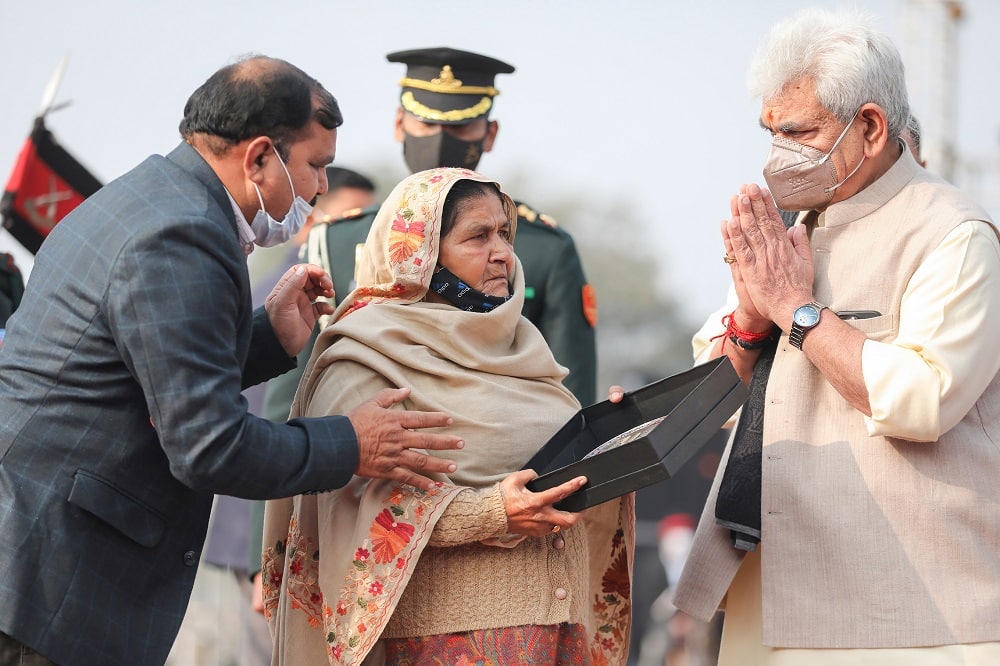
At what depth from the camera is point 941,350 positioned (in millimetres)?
2973

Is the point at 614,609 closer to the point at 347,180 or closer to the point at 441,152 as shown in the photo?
the point at 441,152

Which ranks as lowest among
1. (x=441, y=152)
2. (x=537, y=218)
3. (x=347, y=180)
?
(x=347, y=180)

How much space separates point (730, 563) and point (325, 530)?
1.06 m

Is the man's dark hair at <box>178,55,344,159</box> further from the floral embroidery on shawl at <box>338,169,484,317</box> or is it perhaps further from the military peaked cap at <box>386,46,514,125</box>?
the military peaked cap at <box>386,46,514,125</box>

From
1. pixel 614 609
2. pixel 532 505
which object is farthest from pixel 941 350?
pixel 614 609

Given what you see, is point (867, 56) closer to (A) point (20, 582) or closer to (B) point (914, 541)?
(B) point (914, 541)

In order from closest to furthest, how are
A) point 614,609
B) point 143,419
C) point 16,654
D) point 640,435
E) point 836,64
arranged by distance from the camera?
1. point 16,654
2. point 143,419
3. point 640,435
4. point 836,64
5. point 614,609

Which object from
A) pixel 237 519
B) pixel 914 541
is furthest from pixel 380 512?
pixel 237 519

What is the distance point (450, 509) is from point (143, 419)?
0.76 metres

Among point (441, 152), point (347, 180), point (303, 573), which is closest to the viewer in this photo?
point (303, 573)

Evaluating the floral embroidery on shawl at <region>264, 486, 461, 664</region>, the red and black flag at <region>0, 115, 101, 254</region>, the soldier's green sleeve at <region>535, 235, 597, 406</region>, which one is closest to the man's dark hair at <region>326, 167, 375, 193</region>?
the red and black flag at <region>0, 115, 101, 254</region>

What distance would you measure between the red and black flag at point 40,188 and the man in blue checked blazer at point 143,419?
9.37ft

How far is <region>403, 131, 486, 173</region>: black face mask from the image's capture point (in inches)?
199

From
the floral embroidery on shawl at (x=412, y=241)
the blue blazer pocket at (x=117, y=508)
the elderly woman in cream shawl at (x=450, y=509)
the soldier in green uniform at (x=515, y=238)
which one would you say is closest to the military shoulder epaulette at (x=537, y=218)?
the soldier in green uniform at (x=515, y=238)
